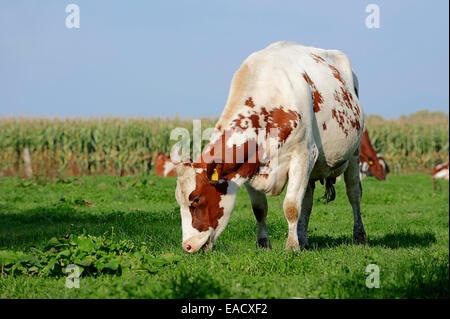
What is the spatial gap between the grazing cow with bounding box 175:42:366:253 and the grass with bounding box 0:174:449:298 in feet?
1.63

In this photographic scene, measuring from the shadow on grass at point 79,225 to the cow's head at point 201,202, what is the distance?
0.99 m

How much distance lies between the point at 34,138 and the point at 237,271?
23.5 metres

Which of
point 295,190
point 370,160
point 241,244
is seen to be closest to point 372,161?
point 370,160

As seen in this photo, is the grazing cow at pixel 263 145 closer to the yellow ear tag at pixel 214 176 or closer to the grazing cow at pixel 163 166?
the yellow ear tag at pixel 214 176

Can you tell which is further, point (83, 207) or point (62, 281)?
point (83, 207)

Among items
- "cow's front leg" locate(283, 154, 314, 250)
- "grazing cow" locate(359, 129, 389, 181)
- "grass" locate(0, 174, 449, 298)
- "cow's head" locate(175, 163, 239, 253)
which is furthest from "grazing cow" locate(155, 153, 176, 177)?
"cow's head" locate(175, 163, 239, 253)

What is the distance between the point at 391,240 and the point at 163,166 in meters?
16.6

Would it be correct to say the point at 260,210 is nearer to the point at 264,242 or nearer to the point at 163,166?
the point at 264,242

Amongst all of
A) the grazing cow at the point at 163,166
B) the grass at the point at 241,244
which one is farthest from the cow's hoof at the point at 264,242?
the grazing cow at the point at 163,166

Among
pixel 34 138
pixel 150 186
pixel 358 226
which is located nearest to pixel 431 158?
pixel 150 186

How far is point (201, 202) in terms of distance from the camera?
6543 mm

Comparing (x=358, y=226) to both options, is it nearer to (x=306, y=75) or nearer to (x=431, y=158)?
(x=306, y=75)

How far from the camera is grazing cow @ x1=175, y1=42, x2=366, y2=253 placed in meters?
6.55

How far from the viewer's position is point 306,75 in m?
7.55
